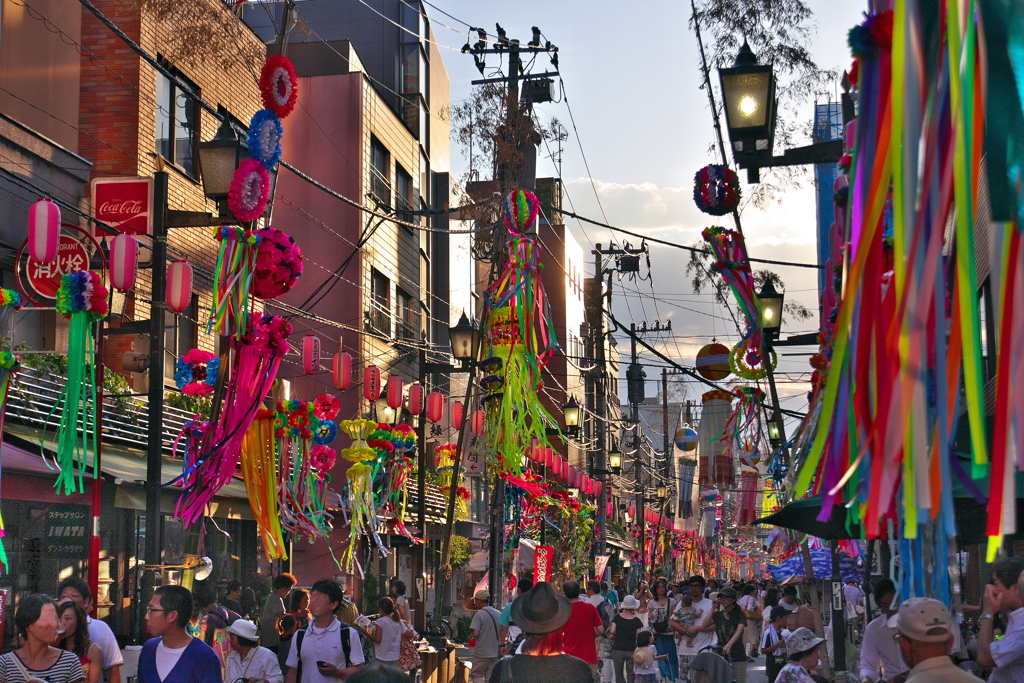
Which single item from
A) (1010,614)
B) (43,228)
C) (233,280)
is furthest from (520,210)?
(1010,614)

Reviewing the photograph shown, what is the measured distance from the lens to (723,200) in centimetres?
911

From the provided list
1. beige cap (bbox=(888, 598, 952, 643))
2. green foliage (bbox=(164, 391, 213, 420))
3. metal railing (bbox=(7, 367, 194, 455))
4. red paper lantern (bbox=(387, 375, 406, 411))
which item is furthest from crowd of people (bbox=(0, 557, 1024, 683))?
red paper lantern (bbox=(387, 375, 406, 411))

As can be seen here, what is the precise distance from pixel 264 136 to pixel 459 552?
2219 centimetres

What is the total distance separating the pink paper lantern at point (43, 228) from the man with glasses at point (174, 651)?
22.6 feet

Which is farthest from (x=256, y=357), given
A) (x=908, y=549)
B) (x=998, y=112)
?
(x=998, y=112)

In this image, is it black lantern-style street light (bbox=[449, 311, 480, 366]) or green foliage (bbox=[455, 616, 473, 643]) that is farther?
green foliage (bbox=[455, 616, 473, 643])

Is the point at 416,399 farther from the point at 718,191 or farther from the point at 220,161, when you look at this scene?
the point at 718,191

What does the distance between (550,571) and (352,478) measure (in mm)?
13859

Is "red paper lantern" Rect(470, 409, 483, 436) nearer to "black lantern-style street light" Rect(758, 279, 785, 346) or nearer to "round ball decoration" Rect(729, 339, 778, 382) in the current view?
"round ball decoration" Rect(729, 339, 778, 382)

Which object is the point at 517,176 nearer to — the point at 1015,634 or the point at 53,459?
the point at 53,459

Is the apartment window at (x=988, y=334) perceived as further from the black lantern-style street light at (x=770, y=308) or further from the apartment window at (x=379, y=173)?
the apartment window at (x=379, y=173)

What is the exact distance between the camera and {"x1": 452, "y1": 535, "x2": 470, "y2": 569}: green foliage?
29984mm

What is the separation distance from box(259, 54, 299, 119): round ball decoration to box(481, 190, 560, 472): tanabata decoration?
6148 mm

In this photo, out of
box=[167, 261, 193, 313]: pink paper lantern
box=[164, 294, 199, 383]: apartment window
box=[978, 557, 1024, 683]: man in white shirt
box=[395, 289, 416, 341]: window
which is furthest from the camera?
box=[395, 289, 416, 341]: window
